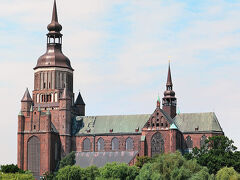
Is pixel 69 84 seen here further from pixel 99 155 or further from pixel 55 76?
pixel 99 155

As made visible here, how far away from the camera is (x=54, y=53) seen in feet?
498

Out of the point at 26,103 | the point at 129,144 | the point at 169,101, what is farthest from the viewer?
the point at 169,101

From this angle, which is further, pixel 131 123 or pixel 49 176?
pixel 131 123

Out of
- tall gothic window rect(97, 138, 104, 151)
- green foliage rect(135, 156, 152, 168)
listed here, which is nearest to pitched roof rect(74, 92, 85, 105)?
tall gothic window rect(97, 138, 104, 151)

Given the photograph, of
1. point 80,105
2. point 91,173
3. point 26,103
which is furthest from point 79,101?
point 91,173

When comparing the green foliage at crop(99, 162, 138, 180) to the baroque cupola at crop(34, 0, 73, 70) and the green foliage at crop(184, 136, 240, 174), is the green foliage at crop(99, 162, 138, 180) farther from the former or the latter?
the baroque cupola at crop(34, 0, 73, 70)

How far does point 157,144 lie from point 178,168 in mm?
Answer: 31572

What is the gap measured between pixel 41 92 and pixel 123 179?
42.1 metres

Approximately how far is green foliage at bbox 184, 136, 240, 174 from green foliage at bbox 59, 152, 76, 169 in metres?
25.9

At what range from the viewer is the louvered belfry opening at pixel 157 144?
141 metres

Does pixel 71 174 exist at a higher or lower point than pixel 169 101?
lower

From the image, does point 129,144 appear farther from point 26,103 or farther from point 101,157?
point 26,103

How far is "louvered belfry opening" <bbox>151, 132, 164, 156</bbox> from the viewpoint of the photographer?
14125 centimetres

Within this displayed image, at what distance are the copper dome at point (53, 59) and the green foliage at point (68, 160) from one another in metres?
20.5
